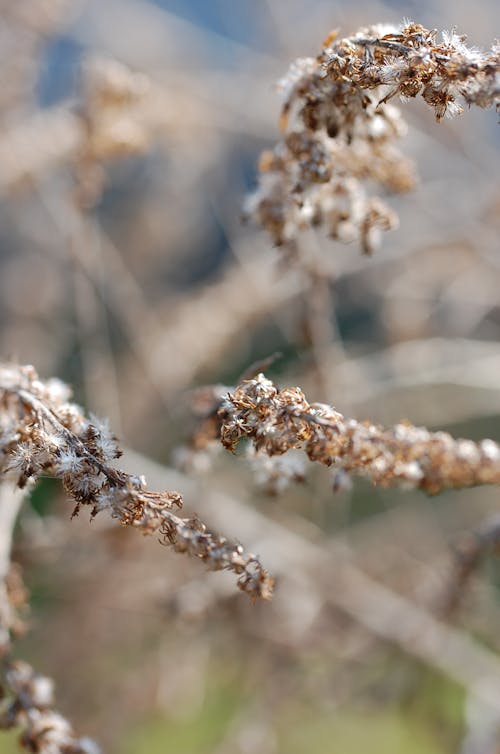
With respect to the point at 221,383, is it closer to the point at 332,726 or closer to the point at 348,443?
the point at 332,726

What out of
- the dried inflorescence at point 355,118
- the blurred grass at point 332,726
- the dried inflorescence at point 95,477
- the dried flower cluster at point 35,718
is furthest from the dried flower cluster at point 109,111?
the blurred grass at point 332,726

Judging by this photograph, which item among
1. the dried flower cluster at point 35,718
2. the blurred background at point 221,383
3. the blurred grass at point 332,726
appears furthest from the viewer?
the blurred grass at point 332,726

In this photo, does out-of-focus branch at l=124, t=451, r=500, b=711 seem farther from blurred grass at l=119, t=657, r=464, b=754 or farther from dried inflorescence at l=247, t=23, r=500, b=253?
dried inflorescence at l=247, t=23, r=500, b=253

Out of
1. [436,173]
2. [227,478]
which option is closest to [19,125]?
[227,478]

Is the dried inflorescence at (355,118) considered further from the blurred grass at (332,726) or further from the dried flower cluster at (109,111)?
the blurred grass at (332,726)

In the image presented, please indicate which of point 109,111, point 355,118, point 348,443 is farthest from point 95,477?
point 109,111
